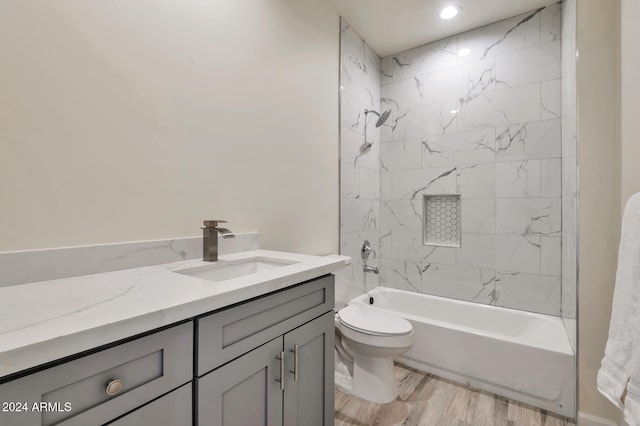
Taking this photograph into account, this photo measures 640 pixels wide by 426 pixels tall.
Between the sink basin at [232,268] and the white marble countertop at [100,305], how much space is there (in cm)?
13

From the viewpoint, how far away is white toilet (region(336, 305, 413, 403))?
1731mm

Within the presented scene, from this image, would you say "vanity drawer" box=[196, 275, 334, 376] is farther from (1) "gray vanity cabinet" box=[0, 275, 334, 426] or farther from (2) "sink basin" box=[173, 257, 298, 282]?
(2) "sink basin" box=[173, 257, 298, 282]

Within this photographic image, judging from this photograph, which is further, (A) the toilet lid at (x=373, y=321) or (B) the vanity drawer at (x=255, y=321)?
(A) the toilet lid at (x=373, y=321)

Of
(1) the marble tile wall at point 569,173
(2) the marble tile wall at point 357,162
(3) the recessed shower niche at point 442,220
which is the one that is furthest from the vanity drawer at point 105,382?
(3) the recessed shower niche at point 442,220

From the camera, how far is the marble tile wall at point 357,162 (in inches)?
93.4

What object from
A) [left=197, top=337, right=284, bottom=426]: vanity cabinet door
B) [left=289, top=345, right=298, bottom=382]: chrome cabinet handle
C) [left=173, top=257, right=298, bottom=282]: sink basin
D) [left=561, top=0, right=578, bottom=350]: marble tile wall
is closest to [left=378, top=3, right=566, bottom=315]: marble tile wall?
[left=561, top=0, right=578, bottom=350]: marble tile wall

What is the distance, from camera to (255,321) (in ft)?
2.90

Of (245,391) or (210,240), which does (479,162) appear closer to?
A: (210,240)

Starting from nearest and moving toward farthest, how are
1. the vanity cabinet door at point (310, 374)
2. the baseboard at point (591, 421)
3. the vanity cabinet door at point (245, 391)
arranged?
1. the vanity cabinet door at point (245, 391)
2. the vanity cabinet door at point (310, 374)
3. the baseboard at point (591, 421)

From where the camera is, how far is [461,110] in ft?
8.30

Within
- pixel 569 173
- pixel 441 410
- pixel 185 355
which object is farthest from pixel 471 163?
pixel 185 355

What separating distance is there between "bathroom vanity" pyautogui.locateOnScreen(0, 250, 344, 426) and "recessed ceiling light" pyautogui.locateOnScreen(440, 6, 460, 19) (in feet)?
7.31

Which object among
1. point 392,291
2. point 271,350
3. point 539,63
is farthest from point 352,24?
point 271,350

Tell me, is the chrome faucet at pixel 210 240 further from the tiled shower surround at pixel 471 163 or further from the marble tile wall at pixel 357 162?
the tiled shower surround at pixel 471 163
